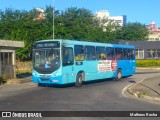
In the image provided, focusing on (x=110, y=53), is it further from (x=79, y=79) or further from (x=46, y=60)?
(x=46, y=60)

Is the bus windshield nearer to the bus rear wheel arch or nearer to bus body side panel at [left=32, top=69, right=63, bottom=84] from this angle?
bus body side panel at [left=32, top=69, right=63, bottom=84]

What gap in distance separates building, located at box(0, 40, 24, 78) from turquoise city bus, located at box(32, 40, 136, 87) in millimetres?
6451

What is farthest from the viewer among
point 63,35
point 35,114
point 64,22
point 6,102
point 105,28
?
point 105,28

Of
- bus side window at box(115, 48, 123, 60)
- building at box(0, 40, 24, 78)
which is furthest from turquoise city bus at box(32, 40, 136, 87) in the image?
building at box(0, 40, 24, 78)

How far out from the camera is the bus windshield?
21922 mm

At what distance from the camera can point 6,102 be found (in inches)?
612

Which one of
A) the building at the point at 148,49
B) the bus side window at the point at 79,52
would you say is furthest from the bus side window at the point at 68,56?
the building at the point at 148,49

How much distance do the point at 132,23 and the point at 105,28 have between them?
16.2m

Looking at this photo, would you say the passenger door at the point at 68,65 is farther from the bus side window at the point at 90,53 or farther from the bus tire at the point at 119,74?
the bus tire at the point at 119,74

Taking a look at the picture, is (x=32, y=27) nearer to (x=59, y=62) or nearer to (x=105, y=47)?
(x=105, y=47)

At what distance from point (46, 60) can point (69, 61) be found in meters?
1.39

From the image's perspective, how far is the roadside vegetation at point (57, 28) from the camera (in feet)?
226

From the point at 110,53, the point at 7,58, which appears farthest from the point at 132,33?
the point at 7,58

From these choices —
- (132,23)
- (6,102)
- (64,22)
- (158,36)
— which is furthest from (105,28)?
(6,102)
